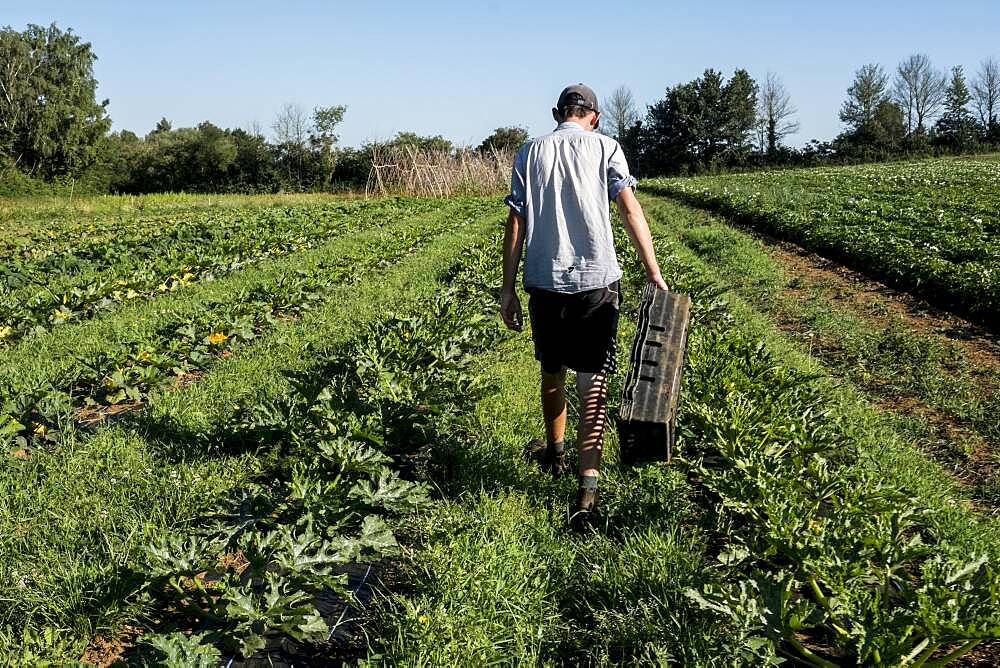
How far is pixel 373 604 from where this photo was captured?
2.97 meters

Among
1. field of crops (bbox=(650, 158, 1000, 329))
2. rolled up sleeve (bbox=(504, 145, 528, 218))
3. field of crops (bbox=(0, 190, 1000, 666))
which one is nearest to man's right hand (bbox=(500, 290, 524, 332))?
rolled up sleeve (bbox=(504, 145, 528, 218))

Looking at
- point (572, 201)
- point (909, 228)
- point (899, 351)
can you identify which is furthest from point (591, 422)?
point (909, 228)

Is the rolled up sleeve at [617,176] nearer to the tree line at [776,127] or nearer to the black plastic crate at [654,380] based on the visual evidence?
the black plastic crate at [654,380]

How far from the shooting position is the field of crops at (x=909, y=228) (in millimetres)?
8734

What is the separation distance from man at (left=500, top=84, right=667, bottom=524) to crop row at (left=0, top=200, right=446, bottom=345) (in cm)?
608

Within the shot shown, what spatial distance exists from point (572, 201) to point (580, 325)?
586 mm

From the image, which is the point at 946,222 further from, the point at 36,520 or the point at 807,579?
the point at 36,520

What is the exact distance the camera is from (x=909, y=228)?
13047 mm

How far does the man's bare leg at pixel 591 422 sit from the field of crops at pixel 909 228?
6.14m

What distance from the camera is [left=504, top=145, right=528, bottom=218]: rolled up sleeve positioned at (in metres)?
3.54

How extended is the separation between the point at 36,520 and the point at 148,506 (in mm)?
496

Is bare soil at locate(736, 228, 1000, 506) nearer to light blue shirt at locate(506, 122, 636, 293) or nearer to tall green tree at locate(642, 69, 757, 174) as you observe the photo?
light blue shirt at locate(506, 122, 636, 293)

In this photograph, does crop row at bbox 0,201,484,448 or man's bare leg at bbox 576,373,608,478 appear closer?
man's bare leg at bbox 576,373,608,478

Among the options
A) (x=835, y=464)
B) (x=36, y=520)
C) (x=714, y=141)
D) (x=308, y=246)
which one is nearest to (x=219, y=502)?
(x=36, y=520)
